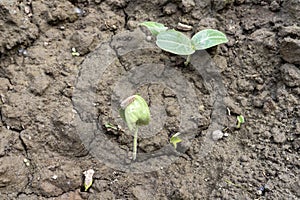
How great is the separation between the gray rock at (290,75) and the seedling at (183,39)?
0.28m

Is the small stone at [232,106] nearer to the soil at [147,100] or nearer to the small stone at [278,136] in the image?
the soil at [147,100]

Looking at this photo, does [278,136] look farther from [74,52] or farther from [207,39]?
[74,52]

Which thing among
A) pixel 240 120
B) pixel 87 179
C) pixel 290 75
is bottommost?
pixel 87 179

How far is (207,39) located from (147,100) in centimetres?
38

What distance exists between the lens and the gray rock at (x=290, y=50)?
5.41 ft

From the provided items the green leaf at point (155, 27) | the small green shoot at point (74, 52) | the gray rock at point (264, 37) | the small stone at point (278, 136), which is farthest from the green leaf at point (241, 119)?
the small green shoot at point (74, 52)

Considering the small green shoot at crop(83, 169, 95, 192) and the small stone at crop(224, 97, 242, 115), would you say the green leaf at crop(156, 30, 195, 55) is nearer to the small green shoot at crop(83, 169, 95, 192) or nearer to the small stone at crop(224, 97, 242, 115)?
the small stone at crop(224, 97, 242, 115)

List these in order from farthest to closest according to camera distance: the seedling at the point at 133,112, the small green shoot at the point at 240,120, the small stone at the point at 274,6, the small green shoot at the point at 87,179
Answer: the small stone at the point at 274,6 < the small green shoot at the point at 240,120 < the small green shoot at the point at 87,179 < the seedling at the point at 133,112

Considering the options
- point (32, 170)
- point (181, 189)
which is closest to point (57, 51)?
point (32, 170)

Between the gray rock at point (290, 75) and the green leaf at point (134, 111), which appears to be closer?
the green leaf at point (134, 111)

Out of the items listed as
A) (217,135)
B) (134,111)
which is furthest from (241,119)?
(134,111)


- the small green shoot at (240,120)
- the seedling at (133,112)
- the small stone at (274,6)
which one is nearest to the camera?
the seedling at (133,112)

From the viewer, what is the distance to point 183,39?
1.73 meters

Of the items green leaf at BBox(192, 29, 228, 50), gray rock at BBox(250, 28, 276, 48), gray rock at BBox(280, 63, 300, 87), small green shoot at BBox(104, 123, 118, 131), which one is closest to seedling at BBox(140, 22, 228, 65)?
green leaf at BBox(192, 29, 228, 50)
